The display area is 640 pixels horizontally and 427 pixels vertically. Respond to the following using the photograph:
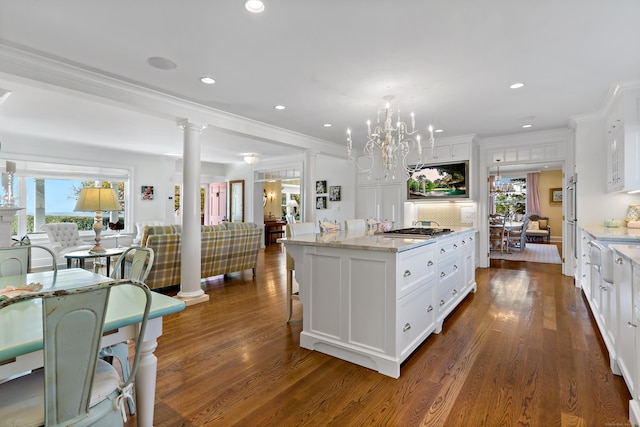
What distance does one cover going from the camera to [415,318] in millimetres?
2574

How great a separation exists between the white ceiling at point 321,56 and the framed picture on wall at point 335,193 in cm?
322

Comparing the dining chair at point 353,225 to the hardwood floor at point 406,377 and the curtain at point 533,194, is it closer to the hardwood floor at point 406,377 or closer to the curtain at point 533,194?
the hardwood floor at point 406,377

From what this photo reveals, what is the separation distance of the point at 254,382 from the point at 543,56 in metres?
3.57

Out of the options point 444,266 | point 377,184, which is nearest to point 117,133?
point 377,184

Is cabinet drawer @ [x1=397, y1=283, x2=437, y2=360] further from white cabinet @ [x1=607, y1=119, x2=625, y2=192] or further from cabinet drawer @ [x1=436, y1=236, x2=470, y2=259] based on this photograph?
white cabinet @ [x1=607, y1=119, x2=625, y2=192]

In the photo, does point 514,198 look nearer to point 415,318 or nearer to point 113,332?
point 415,318

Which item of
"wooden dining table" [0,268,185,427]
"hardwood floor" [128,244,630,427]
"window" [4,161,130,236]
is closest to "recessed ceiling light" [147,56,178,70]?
"wooden dining table" [0,268,185,427]

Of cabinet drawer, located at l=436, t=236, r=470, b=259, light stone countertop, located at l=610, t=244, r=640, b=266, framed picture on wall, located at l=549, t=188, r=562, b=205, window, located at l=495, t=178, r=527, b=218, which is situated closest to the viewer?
light stone countertop, located at l=610, t=244, r=640, b=266

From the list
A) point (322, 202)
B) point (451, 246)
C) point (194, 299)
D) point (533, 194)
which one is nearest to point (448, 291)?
point (451, 246)

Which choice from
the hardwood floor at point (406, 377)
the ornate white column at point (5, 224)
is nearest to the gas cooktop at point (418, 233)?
the hardwood floor at point (406, 377)

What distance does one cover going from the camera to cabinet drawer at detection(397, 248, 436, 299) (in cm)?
233

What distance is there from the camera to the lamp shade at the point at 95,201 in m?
3.66

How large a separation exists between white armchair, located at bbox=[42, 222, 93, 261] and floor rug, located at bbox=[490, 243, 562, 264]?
8871 mm

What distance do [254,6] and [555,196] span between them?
1235 cm
